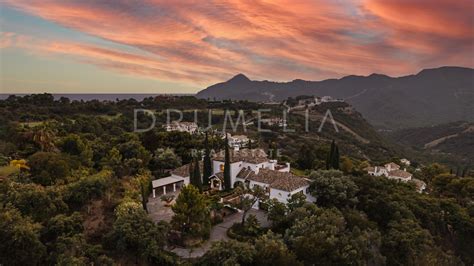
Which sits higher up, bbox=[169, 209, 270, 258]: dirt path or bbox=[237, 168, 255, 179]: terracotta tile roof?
bbox=[237, 168, 255, 179]: terracotta tile roof

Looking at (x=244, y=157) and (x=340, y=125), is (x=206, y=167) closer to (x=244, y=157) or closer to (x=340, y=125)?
(x=244, y=157)

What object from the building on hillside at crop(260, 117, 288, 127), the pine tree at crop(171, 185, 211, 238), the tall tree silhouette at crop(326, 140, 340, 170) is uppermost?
the building on hillside at crop(260, 117, 288, 127)

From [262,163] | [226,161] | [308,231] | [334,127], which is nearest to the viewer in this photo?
[308,231]

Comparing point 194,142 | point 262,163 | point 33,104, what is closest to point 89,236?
point 262,163

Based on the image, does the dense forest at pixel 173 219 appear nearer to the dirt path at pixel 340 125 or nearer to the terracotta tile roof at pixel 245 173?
the terracotta tile roof at pixel 245 173

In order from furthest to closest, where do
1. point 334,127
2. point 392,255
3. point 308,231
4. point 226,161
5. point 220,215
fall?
point 334,127 → point 226,161 → point 220,215 → point 392,255 → point 308,231

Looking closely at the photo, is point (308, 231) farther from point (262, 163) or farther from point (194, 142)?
point (194, 142)

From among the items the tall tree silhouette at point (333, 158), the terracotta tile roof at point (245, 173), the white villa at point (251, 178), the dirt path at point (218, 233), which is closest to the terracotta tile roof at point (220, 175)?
the white villa at point (251, 178)

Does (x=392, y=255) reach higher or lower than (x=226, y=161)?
lower

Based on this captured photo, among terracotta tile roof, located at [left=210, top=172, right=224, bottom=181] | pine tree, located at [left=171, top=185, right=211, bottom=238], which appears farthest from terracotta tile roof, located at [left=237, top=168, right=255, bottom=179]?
pine tree, located at [left=171, top=185, right=211, bottom=238]

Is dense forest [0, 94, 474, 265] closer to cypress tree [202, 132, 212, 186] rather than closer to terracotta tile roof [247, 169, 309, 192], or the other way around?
terracotta tile roof [247, 169, 309, 192]
